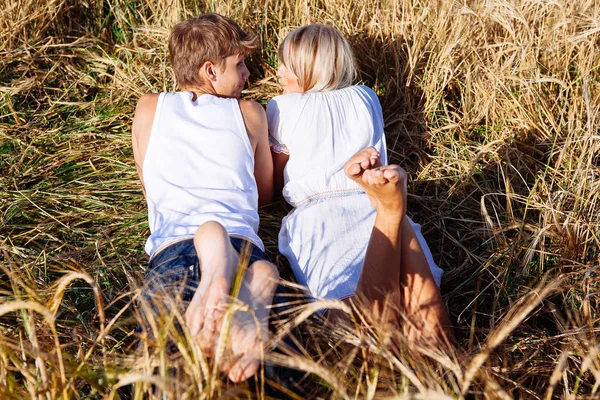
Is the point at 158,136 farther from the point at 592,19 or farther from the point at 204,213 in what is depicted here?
the point at 592,19

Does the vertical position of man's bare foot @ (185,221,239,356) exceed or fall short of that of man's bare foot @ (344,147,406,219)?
it falls short

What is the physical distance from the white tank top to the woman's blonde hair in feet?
1.42

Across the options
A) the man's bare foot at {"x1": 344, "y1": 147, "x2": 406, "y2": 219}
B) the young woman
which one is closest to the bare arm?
the young woman

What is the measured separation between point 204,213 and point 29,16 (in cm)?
193

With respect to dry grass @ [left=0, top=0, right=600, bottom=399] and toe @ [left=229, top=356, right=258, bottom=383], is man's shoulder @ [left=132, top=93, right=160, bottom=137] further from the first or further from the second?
toe @ [left=229, top=356, right=258, bottom=383]

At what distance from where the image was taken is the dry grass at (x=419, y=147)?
223cm

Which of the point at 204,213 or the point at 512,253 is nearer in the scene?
the point at 204,213

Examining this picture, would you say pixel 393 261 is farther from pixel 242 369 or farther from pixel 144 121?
pixel 144 121

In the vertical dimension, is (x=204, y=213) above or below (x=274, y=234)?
above

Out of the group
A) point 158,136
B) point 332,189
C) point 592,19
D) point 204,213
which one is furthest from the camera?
point 592,19

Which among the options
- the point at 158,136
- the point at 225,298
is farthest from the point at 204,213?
the point at 225,298

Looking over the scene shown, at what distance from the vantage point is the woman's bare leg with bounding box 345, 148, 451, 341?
1.90 meters

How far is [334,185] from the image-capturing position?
2.47 meters

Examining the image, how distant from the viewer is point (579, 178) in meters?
2.58
